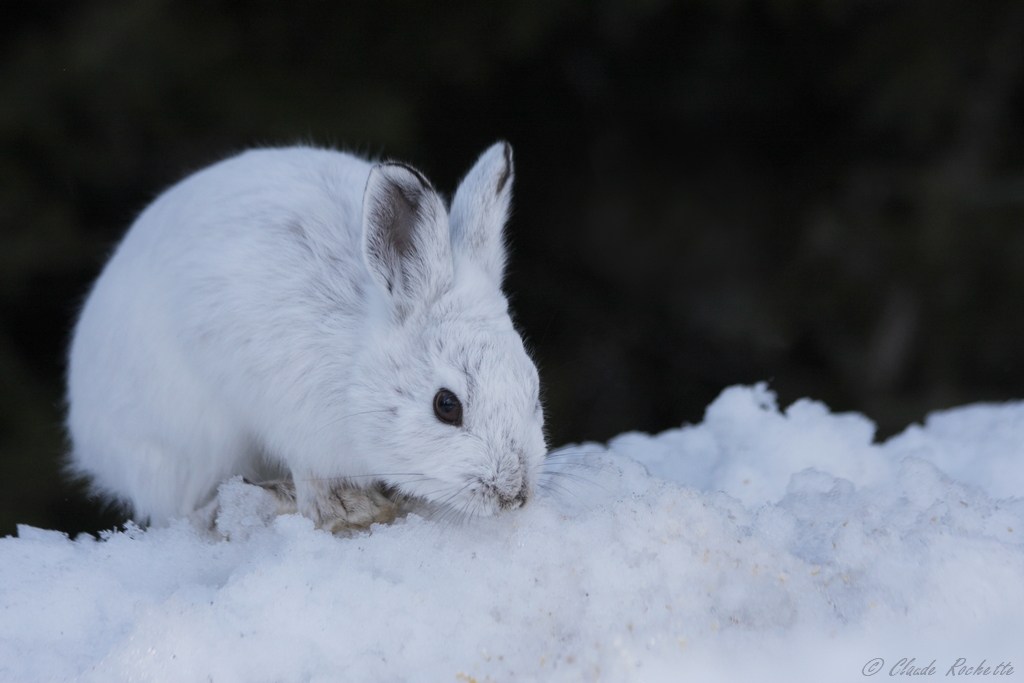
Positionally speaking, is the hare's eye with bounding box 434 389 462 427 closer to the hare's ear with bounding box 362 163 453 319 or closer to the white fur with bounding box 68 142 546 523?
the white fur with bounding box 68 142 546 523

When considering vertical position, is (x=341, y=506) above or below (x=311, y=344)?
below

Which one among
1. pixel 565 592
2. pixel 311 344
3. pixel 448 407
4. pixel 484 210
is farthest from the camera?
pixel 484 210

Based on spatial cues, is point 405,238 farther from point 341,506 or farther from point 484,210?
point 341,506

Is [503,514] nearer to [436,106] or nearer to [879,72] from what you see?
[436,106]

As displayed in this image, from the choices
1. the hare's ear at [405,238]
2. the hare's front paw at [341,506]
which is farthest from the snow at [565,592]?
the hare's ear at [405,238]

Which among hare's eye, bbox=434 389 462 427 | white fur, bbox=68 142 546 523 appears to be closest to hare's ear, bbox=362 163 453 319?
white fur, bbox=68 142 546 523

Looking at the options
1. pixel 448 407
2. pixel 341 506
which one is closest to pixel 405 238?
pixel 448 407

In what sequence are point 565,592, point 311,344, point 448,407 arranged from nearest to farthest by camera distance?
point 565,592 → point 448,407 → point 311,344

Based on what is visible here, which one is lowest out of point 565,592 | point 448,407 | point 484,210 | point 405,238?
point 565,592
